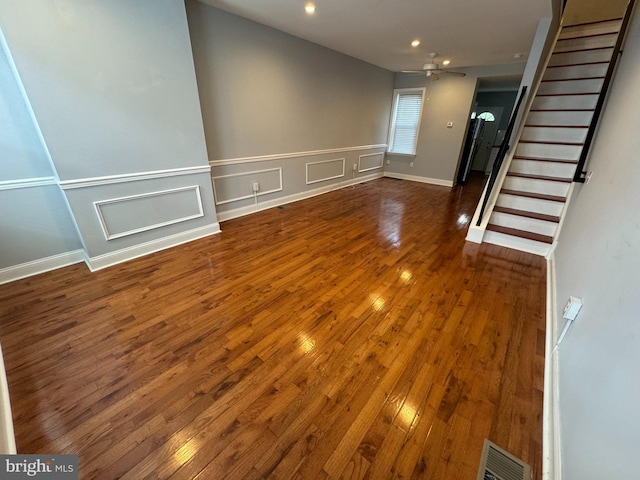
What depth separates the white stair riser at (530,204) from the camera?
312 cm

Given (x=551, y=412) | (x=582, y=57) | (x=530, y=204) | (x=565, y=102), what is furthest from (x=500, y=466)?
(x=582, y=57)

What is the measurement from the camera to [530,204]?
325 centimetres

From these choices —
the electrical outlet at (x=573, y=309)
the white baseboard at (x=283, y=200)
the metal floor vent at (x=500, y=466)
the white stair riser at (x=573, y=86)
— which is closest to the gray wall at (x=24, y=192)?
the white baseboard at (x=283, y=200)

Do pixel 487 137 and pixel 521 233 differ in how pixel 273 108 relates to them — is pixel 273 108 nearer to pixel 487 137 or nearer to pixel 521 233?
pixel 521 233

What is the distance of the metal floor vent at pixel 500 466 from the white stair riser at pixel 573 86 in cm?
501

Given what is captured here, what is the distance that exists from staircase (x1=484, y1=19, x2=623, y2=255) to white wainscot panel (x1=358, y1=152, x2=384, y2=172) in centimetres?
314

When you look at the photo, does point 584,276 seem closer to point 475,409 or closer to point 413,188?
point 475,409

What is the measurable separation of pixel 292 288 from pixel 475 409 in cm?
152

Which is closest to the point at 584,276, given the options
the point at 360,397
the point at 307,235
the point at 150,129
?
the point at 360,397

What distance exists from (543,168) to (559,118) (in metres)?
1.01

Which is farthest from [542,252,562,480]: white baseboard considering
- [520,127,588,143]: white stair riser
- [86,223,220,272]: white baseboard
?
[86,223,220,272]: white baseboard

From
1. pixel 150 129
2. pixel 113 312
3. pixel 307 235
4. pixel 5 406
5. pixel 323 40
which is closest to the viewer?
pixel 5 406

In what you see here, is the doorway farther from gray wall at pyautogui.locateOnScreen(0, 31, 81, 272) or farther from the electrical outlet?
gray wall at pyautogui.locateOnScreen(0, 31, 81, 272)

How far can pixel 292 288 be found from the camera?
232 cm
